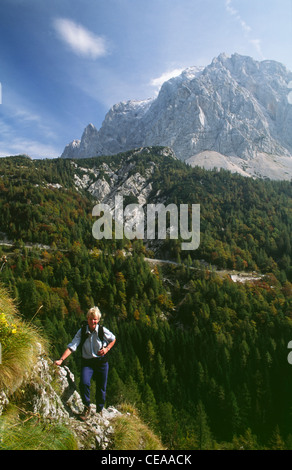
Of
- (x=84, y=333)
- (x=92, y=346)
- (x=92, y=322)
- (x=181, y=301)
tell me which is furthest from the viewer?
(x=181, y=301)

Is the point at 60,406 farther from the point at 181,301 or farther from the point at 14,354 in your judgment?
the point at 181,301

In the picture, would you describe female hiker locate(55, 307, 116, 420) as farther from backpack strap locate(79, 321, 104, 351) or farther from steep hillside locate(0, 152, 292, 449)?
steep hillside locate(0, 152, 292, 449)

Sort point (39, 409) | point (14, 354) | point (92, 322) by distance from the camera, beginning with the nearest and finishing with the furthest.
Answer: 1. point (14, 354)
2. point (39, 409)
3. point (92, 322)

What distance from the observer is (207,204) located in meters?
174

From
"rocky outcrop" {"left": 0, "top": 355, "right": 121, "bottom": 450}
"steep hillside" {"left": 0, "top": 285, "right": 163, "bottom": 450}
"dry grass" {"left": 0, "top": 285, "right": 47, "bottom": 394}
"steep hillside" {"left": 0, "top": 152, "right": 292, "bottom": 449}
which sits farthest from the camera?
"steep hillside" {"left": 0, "top": 152, "right": 292, "bottom": 449}

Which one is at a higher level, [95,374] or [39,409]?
[95,374]

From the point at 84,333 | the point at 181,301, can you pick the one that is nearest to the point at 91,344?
the point at 84,333

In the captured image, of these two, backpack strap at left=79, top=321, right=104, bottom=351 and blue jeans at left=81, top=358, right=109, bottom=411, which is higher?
backpack strap at left=79, top=321, right=104, bottom=351

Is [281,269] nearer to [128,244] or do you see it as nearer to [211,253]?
[211,253]

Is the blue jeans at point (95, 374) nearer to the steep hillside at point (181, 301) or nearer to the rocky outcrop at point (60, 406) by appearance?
the rocky outcrop at point (60, 406)

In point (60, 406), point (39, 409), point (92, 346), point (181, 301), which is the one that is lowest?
point (181, 301)

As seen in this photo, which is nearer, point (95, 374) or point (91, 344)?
point (91, 344)

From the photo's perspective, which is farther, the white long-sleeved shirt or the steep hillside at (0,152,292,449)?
the steep hillside at (0,152,292,449)

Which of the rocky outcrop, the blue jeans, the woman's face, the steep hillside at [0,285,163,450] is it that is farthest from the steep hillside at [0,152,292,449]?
the woman's face
